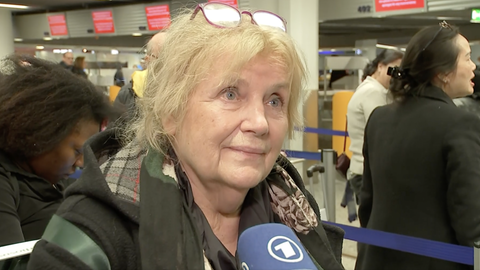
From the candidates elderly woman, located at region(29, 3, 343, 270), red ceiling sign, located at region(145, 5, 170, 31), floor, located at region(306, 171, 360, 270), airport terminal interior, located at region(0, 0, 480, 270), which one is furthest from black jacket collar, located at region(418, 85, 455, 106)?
red ceiling sign, located at region(145, 5, 170, 31)

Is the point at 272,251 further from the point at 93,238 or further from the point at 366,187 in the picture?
the point at 366,187

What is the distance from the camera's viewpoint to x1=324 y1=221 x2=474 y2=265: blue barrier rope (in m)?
2.07

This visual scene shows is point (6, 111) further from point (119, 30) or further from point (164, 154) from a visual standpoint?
point (119, 30)

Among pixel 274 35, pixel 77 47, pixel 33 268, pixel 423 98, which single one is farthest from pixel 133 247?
pixel 77 47

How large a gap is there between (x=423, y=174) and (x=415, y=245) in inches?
12.9

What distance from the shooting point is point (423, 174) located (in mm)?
2154

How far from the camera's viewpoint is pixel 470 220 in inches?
78.2

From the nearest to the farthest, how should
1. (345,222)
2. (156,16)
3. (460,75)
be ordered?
1. (460,75)
2. (345,222)
3. (156,16)

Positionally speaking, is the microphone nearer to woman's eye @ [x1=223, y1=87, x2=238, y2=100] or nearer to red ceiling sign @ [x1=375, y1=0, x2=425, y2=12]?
woman's eye @ [x1=223, y1=87, x2=238, y2=100]

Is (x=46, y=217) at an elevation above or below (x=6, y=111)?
below

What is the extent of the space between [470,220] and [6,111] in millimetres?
1832

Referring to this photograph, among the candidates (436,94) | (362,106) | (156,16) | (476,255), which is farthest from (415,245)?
(156,16)

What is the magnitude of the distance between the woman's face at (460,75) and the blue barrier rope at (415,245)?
27.3 inches

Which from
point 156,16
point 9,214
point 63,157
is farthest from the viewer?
point 156,16
